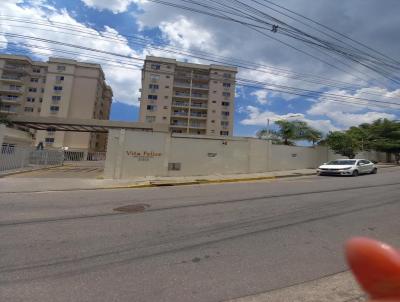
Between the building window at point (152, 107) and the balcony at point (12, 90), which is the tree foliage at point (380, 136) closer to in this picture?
the building window at point (152, 107)

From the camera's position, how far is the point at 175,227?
20.2ft

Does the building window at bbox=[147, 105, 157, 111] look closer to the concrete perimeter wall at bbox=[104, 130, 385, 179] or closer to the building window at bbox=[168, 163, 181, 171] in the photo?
the concrete perimeter wall at bbox=[104, 130, 385, 179]

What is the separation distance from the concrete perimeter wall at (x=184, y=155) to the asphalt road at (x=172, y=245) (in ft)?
26.6

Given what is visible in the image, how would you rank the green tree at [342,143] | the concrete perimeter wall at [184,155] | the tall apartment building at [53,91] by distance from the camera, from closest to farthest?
the concrete perimeter wall at [184,155] → the green tree at [342,143] → the tall apartment building at [53,91]

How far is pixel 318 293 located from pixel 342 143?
27090mm

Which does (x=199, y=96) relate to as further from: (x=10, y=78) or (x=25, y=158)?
(x=25, y=158)

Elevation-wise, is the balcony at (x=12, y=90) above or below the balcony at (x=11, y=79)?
below

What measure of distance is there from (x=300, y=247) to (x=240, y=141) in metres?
15.9

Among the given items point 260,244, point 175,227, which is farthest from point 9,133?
point 260,244

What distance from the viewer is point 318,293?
11.5ft

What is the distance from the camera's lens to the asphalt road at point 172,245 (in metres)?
3.52

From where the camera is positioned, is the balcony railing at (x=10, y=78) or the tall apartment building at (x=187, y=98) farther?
the tall apartment building at (x=187, y=98)

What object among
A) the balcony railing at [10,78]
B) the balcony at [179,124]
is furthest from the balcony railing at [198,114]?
the balcony railing at [10,78]

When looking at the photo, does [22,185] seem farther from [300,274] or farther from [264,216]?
[300,274]
